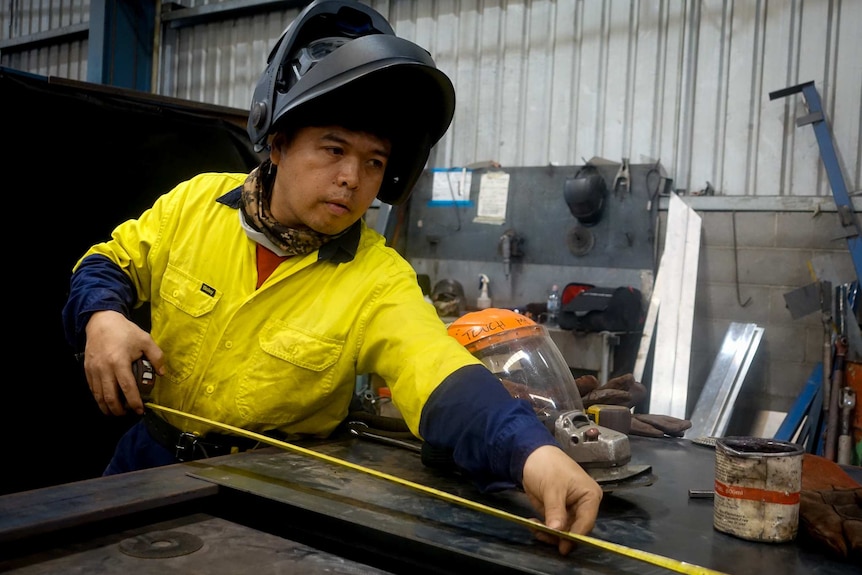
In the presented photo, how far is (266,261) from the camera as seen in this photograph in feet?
5.08

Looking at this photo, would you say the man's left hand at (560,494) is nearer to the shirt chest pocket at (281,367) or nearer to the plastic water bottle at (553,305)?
the shirt chest pocket at (281,367)

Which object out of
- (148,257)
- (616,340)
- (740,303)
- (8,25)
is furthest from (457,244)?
(8,25)

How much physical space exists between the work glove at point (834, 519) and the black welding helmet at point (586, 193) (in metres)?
2.90

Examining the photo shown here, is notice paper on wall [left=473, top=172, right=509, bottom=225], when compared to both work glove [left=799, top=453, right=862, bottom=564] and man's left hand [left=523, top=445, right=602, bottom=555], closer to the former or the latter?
work glove [left=799, top=453, right=862, bottom=564]

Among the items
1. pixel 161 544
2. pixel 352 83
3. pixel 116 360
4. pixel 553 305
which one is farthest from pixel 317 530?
pixel 553 305

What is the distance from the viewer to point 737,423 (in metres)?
3.92

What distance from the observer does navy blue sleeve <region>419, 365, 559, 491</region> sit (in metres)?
1.09

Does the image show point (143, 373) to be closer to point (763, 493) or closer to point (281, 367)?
point (281, 367)

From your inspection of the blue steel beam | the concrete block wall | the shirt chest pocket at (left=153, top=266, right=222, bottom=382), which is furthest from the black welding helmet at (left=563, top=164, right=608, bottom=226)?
the shirt chest pocket at (left=153, top=266, right=222, bottom=382)

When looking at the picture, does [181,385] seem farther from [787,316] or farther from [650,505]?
[787,316]

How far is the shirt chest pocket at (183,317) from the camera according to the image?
1492mm

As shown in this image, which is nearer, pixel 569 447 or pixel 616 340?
pixel 569 447

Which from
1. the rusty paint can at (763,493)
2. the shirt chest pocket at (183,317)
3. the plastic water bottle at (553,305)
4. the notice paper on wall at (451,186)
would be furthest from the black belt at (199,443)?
the notice paper on wall at (451,186)

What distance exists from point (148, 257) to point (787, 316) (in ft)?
10.8
